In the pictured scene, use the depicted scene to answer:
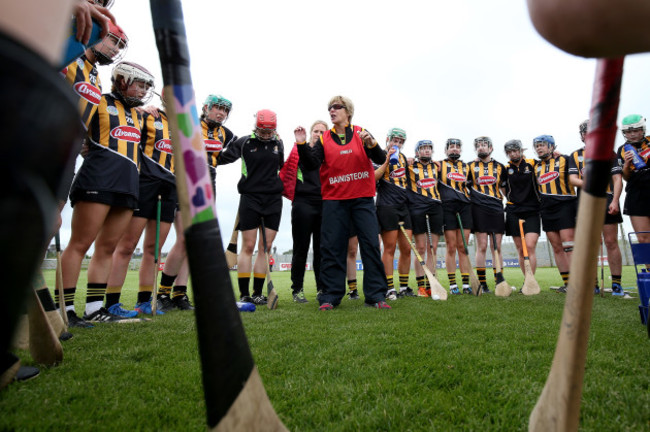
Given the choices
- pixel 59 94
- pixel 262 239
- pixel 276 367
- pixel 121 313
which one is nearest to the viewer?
pixel 59 94

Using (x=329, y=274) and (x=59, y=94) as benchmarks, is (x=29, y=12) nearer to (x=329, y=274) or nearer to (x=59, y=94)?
(x=59, y=94)

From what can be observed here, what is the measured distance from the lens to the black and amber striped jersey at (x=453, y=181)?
706cm

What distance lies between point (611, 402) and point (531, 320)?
1.84 meters

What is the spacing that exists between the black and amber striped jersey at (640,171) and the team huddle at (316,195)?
0.02m

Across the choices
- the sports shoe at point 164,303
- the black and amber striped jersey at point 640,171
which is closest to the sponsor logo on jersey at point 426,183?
the black and amber striped jersey at point 640,171

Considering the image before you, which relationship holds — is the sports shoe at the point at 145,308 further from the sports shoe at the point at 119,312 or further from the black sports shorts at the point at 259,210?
the black sports shorts at the point at 259,210

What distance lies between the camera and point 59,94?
12.5 inches

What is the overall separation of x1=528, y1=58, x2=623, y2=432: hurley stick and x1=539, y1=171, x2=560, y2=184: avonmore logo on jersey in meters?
6.60

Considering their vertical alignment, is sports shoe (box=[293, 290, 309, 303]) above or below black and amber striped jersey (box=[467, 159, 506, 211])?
below

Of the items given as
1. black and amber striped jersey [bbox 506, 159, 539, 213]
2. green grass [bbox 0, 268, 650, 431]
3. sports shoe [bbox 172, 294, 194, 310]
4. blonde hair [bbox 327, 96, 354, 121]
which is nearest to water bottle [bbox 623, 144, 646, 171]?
black and amber striped jersey [bbox 506, 159, 539, 213]

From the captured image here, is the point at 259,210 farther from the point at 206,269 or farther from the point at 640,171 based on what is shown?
the point at 640,171

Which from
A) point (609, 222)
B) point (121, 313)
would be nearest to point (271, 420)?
point (121, 313)

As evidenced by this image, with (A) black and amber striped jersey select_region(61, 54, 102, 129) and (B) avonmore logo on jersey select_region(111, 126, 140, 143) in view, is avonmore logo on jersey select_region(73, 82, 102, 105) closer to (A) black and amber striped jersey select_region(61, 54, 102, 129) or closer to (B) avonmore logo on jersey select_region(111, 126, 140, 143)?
(A) black and amber striped jersey select_region(61, 54, 102, 129)

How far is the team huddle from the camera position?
3.16 m
